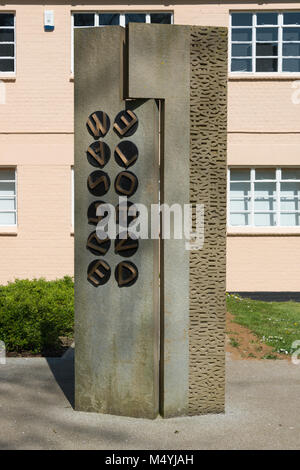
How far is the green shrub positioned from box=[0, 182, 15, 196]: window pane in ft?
21.2

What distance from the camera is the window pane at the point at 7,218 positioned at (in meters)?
16.1

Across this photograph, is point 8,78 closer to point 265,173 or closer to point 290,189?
point 265,173

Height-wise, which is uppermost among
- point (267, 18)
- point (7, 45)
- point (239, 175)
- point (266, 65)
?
point (267, 18)

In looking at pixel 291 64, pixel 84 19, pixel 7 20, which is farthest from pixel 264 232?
pixel 7 20

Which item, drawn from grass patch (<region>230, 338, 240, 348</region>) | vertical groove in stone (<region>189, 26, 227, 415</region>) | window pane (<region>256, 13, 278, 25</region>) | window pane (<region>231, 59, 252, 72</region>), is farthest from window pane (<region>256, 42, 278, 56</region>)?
vertical groove in stone (<region>189, 26, 227, 415</region>)

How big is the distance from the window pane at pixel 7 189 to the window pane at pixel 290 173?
6695mm

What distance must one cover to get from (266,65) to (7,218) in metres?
7.40

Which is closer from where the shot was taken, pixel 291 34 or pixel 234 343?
pixel 234 343

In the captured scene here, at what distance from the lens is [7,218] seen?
16.1m

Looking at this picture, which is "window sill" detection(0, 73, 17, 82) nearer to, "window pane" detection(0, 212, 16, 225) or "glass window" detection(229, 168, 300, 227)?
"window pane" detection(0, 212, 16, 225)

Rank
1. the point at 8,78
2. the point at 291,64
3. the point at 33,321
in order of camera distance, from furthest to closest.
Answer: the point at 291,64
the point at 8,78
the point at 33,321

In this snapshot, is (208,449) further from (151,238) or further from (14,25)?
(14,25)

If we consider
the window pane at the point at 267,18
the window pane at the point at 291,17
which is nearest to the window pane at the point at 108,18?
the window pane at the point at 267,18

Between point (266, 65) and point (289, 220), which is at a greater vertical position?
point (266, 65)
